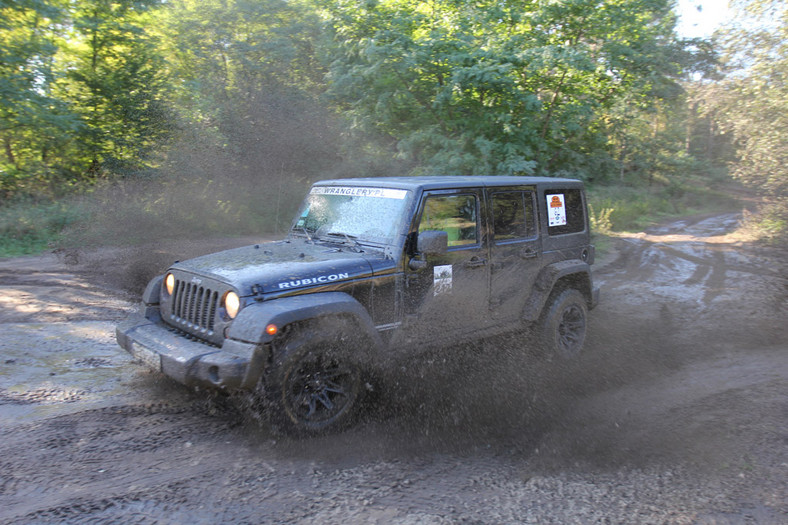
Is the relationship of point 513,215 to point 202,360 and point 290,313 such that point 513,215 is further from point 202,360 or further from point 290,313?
point 202,360

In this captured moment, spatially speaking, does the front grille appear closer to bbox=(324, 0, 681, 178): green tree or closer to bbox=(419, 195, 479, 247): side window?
bbox=(419, 195, 479, 247): side window

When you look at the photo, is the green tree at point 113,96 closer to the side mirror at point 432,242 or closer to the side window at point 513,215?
the side window at point 513,215

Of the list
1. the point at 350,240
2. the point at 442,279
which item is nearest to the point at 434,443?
the point at 442,279

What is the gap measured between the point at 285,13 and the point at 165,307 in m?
18.5

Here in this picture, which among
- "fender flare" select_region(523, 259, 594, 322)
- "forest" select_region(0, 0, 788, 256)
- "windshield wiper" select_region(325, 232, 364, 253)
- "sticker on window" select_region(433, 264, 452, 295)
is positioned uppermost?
"forest" select_region(0, 0, 788, 256)

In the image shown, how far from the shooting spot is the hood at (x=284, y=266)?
13.1ft

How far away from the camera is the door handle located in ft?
16.2

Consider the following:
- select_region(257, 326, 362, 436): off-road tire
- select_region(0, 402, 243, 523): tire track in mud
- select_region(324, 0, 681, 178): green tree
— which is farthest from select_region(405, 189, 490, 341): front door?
select_region(324, 0, 681, 178): green tree

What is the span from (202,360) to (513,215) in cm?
310

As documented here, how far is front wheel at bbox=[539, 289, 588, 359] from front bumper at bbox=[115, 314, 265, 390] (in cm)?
321

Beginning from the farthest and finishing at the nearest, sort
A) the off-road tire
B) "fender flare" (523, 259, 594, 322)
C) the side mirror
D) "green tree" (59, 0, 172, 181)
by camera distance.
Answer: "green tree" (59, 0, 172, 181)
"fender flare" (523, 259, 594, 322)
the side mirror
the off-road tire

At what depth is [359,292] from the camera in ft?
14.1

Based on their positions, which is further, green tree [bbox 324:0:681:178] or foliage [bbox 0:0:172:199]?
foliage [bbox 0:0:172:199]

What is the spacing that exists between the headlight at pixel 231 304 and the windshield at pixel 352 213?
4.02 ft
